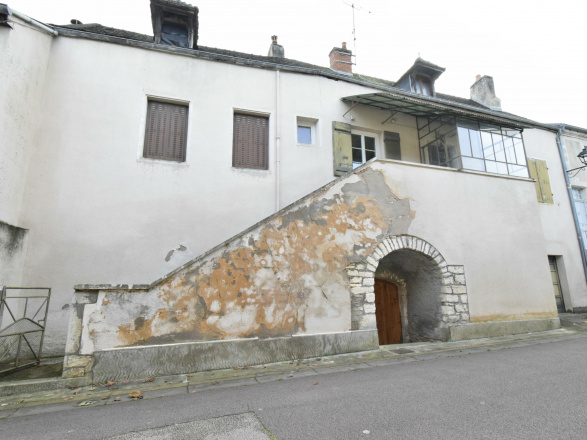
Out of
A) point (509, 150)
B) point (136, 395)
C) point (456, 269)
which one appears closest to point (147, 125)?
point (136, 395)

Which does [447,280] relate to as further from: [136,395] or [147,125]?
[147,125]

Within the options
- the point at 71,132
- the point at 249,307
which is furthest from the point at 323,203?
the point at 71,132

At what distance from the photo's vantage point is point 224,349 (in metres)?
4.77

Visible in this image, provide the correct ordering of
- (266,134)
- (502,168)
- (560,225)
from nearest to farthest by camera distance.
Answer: (266,134) < (502,168) < (560,225)

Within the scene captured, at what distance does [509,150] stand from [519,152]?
13.6 inches

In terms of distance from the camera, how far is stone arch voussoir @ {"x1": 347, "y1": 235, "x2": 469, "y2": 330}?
5.79 meters

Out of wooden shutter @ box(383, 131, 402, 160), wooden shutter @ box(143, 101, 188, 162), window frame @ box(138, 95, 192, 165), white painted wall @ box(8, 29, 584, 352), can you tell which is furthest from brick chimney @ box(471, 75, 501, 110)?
wooden shutter @ box(143, 101, 188, 162)

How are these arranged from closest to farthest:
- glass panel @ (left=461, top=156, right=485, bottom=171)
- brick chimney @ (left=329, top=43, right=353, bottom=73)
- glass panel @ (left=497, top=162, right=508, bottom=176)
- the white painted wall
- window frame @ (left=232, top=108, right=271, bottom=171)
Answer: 1. the white painted wall
2. window frame @ (left=232, top=108, right=271, bottom=171)
3. glass panel @ (left=461, top=156, right=485, bottom=171)
4. glass panel @ (left=497, top=162, right=508, bottom=176)
5. brick chimney @ (left=329, top=43, right=353, bottom=73)

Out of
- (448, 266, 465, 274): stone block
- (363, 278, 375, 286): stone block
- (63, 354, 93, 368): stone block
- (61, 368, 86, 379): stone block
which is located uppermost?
(448, 266, 465, 274): stone block

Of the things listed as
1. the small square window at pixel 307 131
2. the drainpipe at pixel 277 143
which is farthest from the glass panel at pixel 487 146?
the drainpipe at pixel 277 143

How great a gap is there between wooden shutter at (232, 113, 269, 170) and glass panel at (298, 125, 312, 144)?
3.12 ft

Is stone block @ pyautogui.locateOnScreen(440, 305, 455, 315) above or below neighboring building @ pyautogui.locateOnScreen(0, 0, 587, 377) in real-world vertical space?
below

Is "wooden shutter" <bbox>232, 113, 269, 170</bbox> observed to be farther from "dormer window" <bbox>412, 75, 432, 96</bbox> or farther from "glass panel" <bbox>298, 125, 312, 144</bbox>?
"dormer window" <bbox>412, 75, 432, 96</bbox>

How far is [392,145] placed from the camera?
9.31 metres
